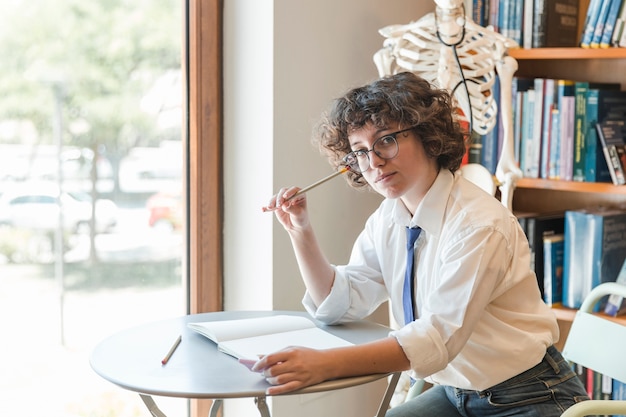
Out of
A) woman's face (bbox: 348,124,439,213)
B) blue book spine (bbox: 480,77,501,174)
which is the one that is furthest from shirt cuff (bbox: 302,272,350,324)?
blue book spine (bbox: 480,77,501,174)

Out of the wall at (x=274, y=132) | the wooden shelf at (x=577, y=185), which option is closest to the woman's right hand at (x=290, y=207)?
the wall at (x=274, y=132)

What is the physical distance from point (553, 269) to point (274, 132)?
0.95m

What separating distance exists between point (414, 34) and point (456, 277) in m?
1.12

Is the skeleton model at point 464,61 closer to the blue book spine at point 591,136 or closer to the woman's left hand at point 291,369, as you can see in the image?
the blue book spine at point 591,136

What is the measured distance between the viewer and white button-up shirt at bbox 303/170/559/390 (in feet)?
4.78

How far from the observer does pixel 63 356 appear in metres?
2.10

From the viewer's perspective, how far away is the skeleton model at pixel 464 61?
229cm

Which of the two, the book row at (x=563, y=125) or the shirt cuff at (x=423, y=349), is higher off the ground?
the book row at (x=563, y=125)

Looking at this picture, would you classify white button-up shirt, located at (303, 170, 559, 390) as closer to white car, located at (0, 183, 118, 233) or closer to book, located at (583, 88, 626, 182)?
white car, located at (0, 183, 118, 233)

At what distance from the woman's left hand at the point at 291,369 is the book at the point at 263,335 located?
0.11 meters

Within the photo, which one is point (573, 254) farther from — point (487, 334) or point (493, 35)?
point (487, 334)

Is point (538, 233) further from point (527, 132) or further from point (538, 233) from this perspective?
point (527, 132)

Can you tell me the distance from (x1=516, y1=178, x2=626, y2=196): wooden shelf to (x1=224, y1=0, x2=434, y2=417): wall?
0.58 metres

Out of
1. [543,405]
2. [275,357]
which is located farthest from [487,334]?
[275,357]
